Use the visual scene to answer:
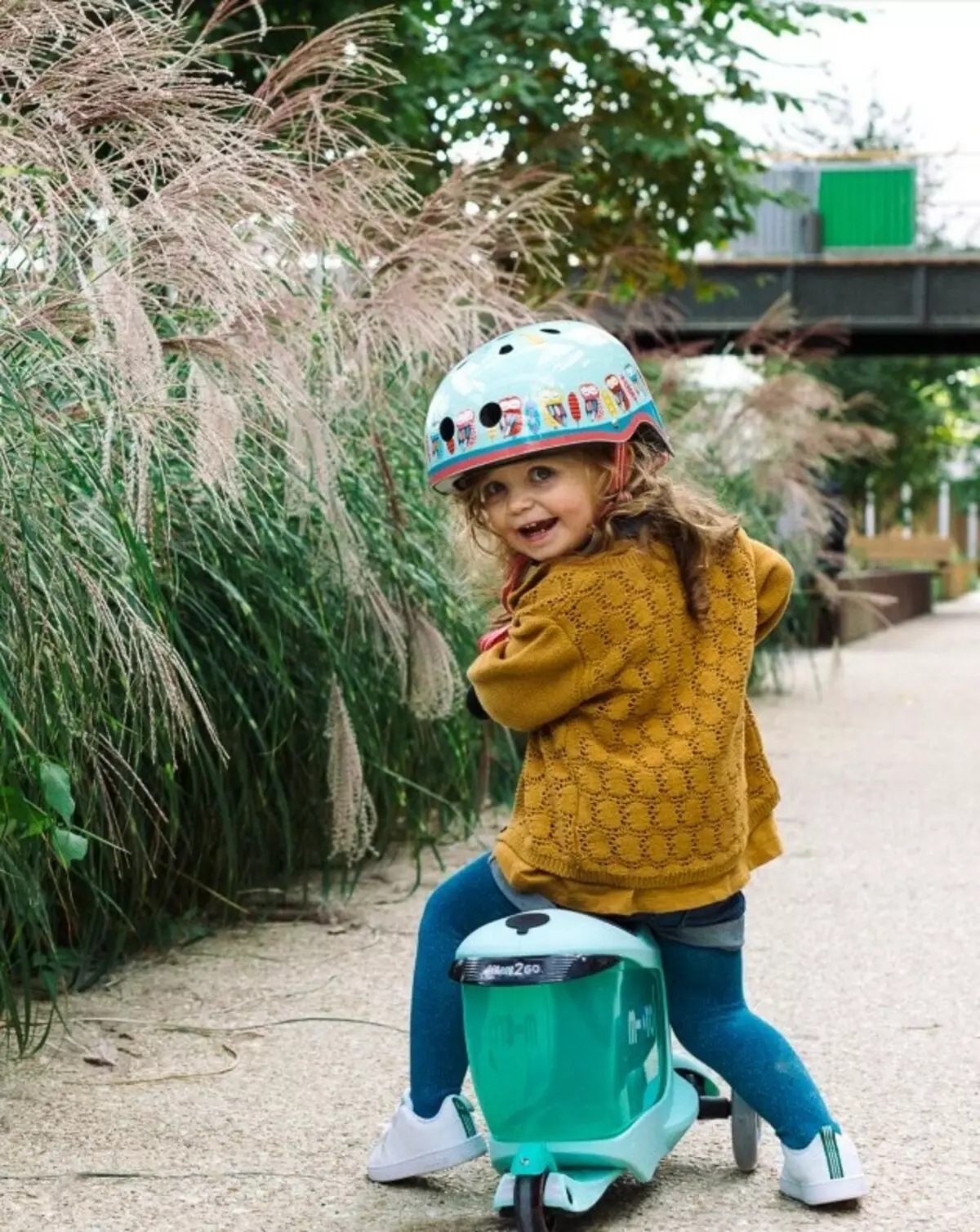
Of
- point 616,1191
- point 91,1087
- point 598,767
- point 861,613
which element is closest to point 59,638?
point 91,1087

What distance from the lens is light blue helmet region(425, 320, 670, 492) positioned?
2791 millimetres

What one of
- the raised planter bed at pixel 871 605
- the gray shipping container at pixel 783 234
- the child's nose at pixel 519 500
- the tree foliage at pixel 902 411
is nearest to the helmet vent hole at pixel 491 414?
the child's nose at pixel 519 500

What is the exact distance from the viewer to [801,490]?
9.63 metres

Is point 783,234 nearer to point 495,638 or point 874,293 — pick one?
point 874,293

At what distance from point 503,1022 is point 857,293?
21.9 m

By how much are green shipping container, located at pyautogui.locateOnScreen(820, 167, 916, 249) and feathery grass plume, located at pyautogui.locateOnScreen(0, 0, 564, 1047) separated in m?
18.3

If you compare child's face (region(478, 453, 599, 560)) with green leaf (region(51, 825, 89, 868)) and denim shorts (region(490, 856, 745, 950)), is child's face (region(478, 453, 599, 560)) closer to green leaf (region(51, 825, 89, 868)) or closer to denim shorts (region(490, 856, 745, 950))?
denim shorts (region(490, 856, 745, 950))

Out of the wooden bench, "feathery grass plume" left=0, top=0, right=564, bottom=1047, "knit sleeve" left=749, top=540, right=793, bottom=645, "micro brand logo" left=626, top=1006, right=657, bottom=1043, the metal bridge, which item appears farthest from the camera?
the wooden bench

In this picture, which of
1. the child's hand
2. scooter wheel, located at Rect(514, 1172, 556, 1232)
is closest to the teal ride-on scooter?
scooter wheel, located at Rect(514, 1172, 556, 1232)

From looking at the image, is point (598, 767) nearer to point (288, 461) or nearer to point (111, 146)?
point (288, 461)

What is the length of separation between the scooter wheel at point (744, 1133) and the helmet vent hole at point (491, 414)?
107 centimetres

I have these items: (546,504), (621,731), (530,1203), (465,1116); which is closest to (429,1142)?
(465,1116)

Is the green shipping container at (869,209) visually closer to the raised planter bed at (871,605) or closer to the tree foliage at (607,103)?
the raised planter bed at (871,605)

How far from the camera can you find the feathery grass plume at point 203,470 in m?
3.30
